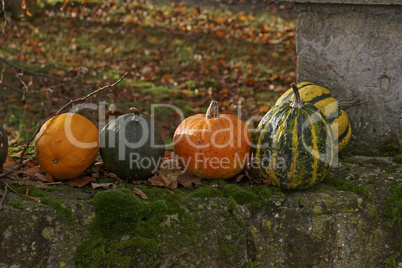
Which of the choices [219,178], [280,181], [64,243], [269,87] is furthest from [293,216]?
[269,87]

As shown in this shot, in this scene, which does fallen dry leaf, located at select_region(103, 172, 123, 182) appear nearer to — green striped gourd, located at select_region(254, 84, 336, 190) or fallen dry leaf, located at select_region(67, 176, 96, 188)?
fallen dry leaf, located at select_region(67, 176, 96, 188)

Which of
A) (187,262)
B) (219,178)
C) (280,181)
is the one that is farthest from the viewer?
(219,178)

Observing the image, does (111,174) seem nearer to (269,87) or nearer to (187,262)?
(187,262)

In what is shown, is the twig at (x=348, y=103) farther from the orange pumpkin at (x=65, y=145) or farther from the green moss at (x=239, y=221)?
the orange pumpkin at (x=65, y=145)

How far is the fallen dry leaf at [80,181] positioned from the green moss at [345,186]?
183cm

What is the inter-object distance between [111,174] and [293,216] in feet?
4.58

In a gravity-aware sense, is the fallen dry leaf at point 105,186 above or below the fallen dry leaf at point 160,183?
above

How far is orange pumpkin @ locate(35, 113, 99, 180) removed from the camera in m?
3.05

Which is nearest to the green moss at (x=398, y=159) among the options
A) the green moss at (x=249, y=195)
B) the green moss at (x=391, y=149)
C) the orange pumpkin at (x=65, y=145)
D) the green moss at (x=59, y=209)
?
the green moss at (x=391, y=149)

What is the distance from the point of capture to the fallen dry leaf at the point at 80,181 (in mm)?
3134

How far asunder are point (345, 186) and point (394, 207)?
0.37 meters

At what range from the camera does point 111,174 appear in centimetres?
330

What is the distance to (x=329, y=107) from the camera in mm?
3740

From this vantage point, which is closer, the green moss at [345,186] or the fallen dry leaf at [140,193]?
the fallen dry leaf at [140,193]
